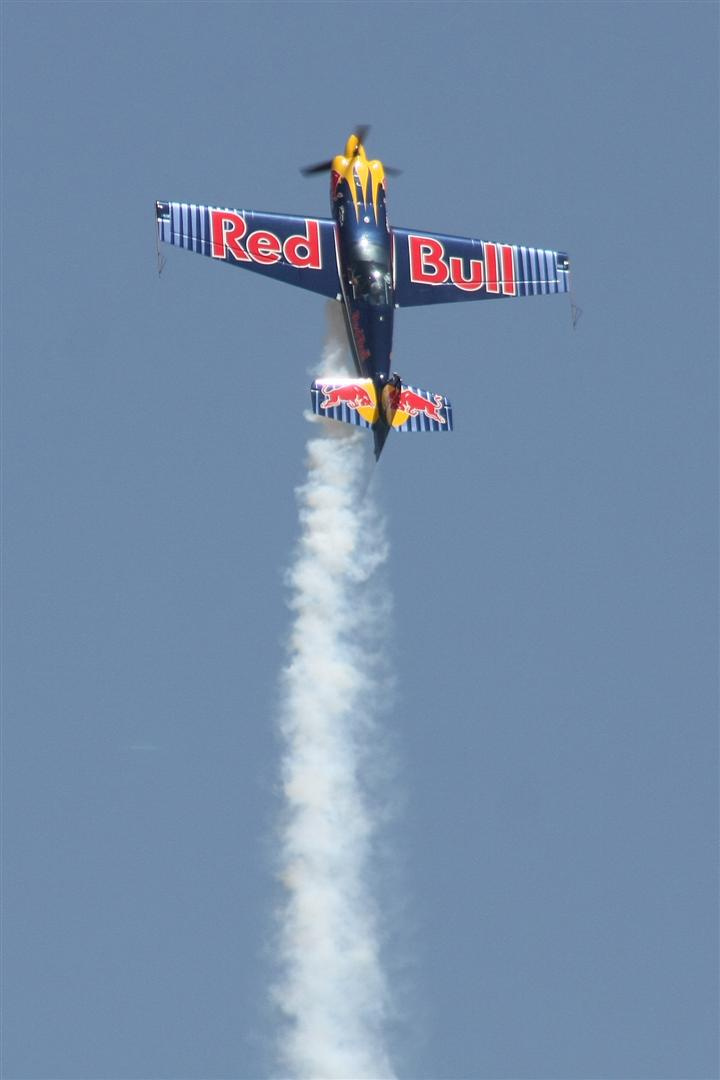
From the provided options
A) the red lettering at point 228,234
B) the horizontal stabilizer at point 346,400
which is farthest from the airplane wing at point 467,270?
the horizontal stabilizer at point 346,400

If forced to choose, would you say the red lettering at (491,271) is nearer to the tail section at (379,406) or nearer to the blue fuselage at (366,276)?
the blue fuselage at (366,276)

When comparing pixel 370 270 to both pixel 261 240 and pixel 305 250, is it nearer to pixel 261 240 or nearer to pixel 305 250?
pixel 305 250

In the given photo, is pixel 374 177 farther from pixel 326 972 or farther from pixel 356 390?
pixel 326 972

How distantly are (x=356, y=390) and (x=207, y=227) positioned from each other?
621 centimetres

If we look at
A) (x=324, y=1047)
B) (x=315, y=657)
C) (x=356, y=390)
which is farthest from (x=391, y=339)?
(x=324, y=1047)

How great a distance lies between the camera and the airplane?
2110 inches

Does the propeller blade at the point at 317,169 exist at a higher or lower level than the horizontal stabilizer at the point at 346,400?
higher

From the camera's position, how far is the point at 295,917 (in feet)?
176

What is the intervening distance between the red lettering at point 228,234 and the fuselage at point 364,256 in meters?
2.12

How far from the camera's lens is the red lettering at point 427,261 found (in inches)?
2277

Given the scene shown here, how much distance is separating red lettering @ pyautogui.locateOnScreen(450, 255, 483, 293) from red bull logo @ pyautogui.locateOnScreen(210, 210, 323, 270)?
336cm

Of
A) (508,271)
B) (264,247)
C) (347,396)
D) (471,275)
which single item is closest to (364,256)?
(264,247)

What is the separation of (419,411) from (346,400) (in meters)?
1.66

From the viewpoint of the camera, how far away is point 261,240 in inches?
2249
